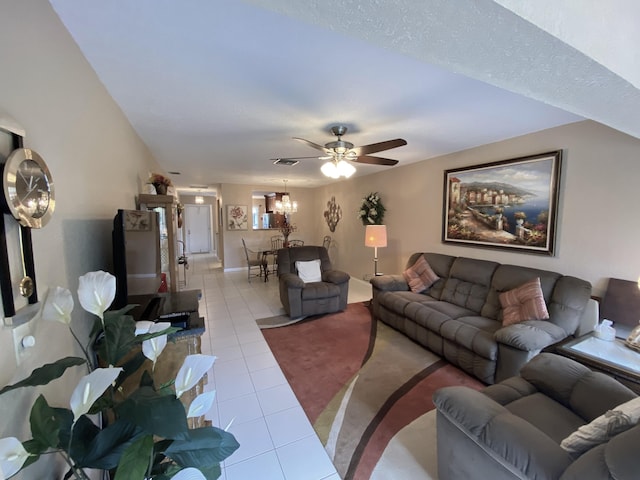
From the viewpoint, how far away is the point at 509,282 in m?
2.84

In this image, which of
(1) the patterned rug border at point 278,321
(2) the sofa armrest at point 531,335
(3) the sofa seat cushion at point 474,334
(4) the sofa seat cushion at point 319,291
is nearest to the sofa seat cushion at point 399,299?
(3) the sofa seat cushion at point 474,334

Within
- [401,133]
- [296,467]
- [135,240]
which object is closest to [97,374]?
[135,240]

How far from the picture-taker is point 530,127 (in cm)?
270

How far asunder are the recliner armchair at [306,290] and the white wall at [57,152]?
2555 millimetres

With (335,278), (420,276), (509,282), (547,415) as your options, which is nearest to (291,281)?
(335,278)

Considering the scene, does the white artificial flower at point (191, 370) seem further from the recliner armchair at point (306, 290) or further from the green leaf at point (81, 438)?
the recliner armchair at point (306, 290)

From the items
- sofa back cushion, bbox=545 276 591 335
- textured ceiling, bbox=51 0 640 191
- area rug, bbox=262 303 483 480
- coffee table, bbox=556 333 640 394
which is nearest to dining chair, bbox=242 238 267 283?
area rug, bbox=262 303 483 480

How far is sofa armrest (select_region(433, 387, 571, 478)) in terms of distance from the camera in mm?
1046

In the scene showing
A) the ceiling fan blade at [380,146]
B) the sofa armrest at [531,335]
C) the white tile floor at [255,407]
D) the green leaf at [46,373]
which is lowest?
the white tile floor at [255,407]

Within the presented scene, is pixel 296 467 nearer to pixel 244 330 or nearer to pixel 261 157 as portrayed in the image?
pixel 244 330

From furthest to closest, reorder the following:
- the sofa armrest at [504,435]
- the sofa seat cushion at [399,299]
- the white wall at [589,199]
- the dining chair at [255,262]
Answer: the dining chair at [255,262] → the sofa seat cushion at [399,299] → the white wall at [589,199] → the sofa armrest at [504,435]

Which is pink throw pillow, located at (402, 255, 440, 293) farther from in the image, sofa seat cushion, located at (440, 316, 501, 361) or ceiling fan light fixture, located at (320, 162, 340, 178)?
ceiling fan light fixture, located at (320, 162, 340, 178)

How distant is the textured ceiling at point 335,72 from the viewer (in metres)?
0.74

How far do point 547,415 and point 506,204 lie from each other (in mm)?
2317
